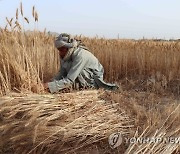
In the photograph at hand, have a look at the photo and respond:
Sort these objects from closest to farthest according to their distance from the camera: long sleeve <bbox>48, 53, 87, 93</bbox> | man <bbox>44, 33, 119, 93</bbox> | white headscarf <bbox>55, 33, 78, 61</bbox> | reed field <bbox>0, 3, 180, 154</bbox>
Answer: reed field <bbox>0, 3, 180, 154</bbox>
long sleeve <bbox>48, 53, 87, 93</bbox>
man <bbox>44, 33, 119, 93</bbox>
white headscarf <bbox>55, 33, 78, 61</bbox>

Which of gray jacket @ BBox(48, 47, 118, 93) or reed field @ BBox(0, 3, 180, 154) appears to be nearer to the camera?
reed field @ BBox(0, 3, 180, 154)

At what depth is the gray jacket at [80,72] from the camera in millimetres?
3408

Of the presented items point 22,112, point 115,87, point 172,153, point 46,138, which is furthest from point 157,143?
point 115,87

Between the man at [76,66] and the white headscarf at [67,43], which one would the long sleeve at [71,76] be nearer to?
the man at [76,66]

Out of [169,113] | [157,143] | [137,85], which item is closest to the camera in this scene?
[157,143]

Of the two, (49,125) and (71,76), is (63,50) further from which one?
(49,125)

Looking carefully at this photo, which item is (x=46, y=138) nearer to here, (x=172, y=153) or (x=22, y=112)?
(x=22, y=112)

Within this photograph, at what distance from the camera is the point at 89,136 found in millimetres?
2295

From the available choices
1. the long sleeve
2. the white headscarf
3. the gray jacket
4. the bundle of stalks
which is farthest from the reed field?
the white headscarf

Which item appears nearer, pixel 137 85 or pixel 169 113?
pixel 169 113

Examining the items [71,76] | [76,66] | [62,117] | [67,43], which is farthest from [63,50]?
[62,117]

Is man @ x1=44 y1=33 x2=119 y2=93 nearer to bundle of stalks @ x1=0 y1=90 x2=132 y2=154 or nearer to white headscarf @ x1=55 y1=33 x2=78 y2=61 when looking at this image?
white headscarf @ x1=55 y1=33 x2=78 y2=61

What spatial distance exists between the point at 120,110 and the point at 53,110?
1.83 feet

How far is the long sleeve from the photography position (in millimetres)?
3237
